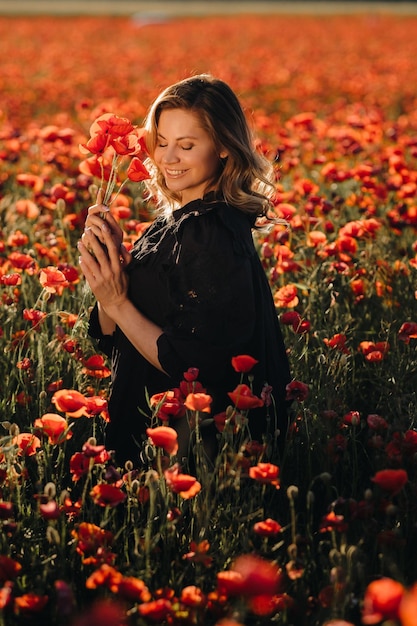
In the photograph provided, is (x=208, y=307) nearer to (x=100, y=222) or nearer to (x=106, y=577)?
(x=100, y=222)

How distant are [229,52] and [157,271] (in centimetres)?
1476

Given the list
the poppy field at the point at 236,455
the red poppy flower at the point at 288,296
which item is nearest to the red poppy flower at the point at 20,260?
the poppy field at the point at 236,455

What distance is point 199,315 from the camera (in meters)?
2.35

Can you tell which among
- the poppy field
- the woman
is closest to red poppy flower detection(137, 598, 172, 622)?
the poppy field

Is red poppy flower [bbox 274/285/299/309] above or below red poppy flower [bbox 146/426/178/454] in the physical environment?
above

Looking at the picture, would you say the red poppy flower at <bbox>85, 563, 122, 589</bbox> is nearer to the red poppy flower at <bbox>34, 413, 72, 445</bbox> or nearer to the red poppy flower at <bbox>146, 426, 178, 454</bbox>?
the red poppy flower at <bbox>146, 426, 178, 454</bbox>

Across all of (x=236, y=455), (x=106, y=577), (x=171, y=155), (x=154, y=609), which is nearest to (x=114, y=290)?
(x=171, y=155)

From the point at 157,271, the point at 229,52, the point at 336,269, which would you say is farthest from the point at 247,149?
the point at 229,52

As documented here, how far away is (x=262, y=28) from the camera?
23.3 metres

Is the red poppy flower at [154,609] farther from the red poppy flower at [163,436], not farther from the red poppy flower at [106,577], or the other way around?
the red poppy flower at [163,436]

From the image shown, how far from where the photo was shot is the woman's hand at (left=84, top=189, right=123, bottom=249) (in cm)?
245

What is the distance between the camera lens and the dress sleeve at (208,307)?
7.71 feet

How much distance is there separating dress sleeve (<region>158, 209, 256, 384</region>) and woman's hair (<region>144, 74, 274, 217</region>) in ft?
0.56

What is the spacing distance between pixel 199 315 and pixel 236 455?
17.5 inches
